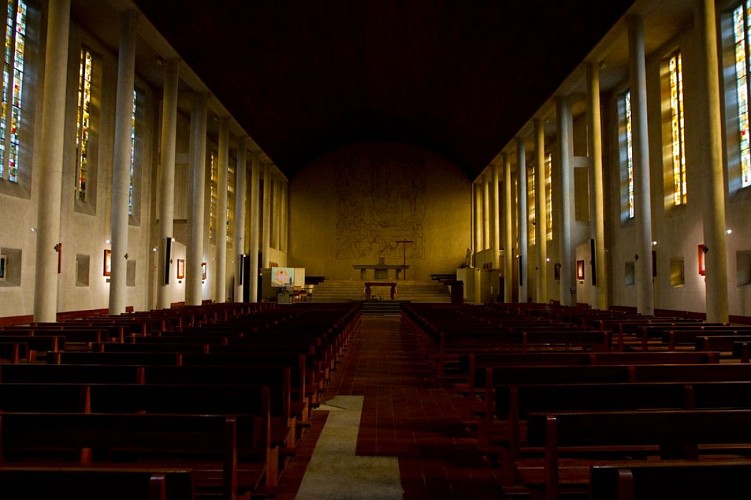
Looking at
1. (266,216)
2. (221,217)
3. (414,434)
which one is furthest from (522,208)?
(414,434)

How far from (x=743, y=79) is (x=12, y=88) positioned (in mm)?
18098

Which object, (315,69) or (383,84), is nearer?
Result: (315,69)

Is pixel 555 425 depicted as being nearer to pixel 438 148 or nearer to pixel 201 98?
pixel 201 98

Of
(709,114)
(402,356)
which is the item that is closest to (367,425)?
(402,356)

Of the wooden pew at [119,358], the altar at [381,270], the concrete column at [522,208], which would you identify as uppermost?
the concrete column at [522,208]

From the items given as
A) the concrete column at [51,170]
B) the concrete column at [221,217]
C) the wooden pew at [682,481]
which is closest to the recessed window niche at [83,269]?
the concrete column at [221,217]

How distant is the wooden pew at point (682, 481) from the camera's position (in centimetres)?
155

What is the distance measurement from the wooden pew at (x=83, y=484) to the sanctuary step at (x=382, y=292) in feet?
92.8

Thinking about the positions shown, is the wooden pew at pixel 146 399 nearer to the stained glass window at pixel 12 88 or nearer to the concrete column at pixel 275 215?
the stained glass window at pixel 12 88

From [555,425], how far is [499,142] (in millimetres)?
26145

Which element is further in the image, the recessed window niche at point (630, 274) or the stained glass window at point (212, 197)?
the stained glass window at point (212, 197)

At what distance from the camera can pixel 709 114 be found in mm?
12477

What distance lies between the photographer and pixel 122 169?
49.3ft

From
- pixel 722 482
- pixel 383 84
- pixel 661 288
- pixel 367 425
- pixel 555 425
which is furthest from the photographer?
pixel 383 84
